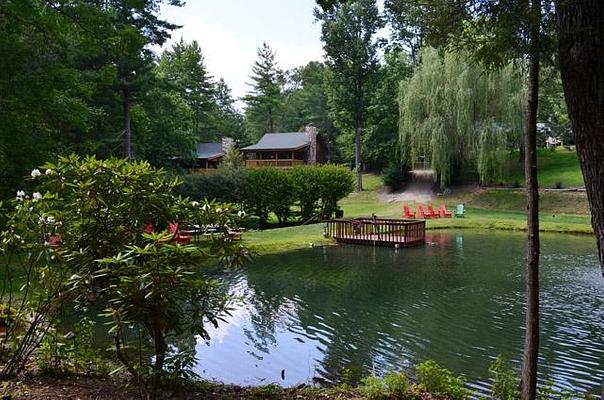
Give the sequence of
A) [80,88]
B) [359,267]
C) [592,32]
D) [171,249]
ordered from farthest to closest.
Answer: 1. [359,267]
2. [80,88]
3. [171,249]
4. [592,32]

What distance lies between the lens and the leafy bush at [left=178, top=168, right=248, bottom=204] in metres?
20.7

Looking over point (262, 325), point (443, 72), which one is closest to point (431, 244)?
point (262, 325)

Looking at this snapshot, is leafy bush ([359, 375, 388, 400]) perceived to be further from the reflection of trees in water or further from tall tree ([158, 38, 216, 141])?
tall tree ([158, 38, 216, 141])

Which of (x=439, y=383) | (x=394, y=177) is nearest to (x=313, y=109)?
(x=394, y=177)

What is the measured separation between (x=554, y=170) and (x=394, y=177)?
35.9 ft

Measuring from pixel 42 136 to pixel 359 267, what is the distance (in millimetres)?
8899

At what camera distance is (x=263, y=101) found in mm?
54938

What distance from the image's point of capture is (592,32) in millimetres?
2922

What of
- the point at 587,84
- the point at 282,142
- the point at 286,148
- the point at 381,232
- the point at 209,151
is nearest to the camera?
the point at 587,84

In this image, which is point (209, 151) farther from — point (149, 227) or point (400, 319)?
point (149, 227)

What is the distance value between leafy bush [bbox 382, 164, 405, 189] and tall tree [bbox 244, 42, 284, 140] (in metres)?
23.7

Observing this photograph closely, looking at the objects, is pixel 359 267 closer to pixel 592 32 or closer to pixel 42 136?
pixel 42 136

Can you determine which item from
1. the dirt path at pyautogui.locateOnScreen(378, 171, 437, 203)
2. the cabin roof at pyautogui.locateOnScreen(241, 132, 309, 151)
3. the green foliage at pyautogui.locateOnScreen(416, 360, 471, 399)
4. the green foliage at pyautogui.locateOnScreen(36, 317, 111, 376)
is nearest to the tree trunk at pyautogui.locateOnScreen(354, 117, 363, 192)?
the dirt path at pyautogui.locateOnScreen(378, 171, 437, 203)

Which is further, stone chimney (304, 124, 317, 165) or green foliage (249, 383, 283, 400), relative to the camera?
stone chimney (304, 124, 317, 165)
